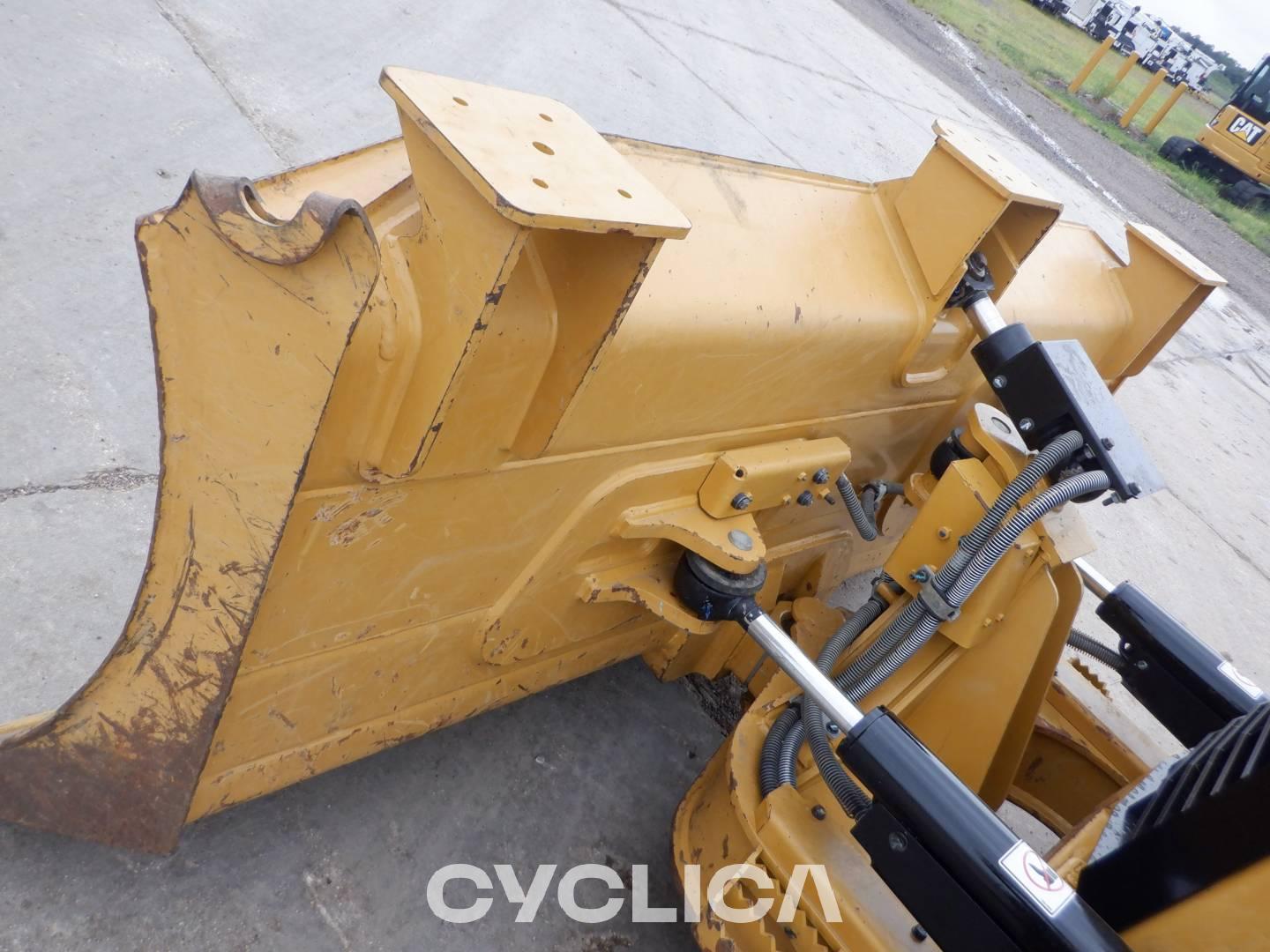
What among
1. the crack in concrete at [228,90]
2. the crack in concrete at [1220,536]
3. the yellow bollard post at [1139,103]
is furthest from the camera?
the yellow bollard post at [1139,103]

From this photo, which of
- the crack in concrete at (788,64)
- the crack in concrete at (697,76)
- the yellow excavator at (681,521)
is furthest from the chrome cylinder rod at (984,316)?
the crack in concrete at (788,64)

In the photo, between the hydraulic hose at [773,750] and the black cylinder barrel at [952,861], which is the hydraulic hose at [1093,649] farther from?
the black cylinder barrel at [952,861]

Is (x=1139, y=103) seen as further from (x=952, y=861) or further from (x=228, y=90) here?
(x=952, y=861)

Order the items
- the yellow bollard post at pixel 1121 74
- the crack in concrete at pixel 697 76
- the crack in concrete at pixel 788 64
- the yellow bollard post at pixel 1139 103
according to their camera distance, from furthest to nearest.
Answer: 1. the yellow bollard post at pixel 1121 74
2. the yellow bollard post at pixel 1139 103
3. the crack in concrete at pixel 788 64
4. the crack in concrete at pixel 697 76

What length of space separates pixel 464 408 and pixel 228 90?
10.1 feet

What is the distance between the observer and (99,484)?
2094 millimetres

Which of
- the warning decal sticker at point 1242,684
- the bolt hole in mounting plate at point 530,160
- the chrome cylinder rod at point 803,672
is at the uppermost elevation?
the bolt hole in mounting plate at point 530,160

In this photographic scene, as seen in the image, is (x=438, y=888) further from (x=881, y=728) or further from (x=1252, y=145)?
(x=1252, y=145)

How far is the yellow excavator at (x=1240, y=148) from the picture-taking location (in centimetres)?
1533

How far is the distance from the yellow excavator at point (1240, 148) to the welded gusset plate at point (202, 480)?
18.4m

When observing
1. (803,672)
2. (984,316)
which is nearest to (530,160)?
(803,672)

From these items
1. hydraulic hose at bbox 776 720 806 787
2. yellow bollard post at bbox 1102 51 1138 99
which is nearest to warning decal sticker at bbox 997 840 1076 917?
hydraulic hose at bbox 776 720 806 787

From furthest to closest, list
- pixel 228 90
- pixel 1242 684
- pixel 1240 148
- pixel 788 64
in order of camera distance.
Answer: pixel 1240 148
pixel 788 64
pixel 228 90
pixel 1242 684

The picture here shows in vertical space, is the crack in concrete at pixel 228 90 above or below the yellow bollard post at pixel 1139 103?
below
